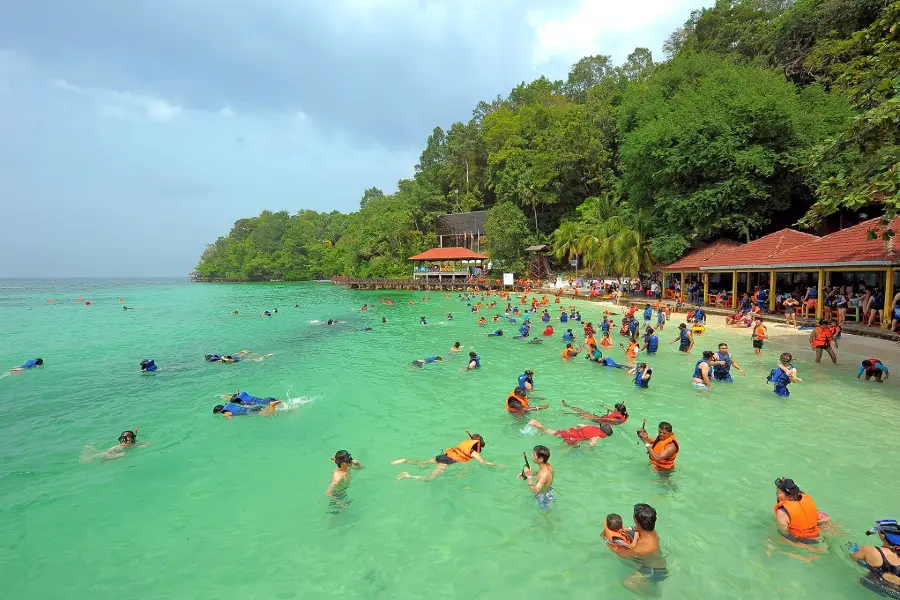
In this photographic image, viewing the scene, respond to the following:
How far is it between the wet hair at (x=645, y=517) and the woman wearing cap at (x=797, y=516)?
5.78ft

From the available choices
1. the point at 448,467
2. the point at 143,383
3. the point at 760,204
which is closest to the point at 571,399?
the point at 448,467

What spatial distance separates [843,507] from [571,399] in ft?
17.7

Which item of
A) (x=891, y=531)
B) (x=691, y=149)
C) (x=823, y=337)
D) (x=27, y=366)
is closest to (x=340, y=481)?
(x=891, y=531)

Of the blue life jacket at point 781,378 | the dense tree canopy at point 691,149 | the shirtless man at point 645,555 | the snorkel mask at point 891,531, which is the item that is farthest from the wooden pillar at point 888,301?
the shirtless man at point 645,555

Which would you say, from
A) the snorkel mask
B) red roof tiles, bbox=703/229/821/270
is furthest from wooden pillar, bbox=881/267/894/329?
the snorkel mask

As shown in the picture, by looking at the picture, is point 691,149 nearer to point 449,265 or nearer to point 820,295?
point 820,295

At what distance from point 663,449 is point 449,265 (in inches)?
1996

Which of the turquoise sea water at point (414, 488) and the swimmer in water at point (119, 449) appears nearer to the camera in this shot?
the turquoise sea water at point (414, 488)

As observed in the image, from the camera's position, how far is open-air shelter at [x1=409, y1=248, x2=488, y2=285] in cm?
5269

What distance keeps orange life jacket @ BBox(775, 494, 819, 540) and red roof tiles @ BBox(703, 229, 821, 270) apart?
17.9 metres

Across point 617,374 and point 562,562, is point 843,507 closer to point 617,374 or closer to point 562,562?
point 562,562

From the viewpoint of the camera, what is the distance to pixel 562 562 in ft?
17.0

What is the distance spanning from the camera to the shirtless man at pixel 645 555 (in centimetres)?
477

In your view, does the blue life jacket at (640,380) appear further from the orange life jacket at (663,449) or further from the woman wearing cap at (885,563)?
the woman wearing cap at (885,563)
